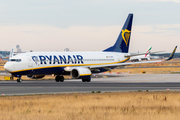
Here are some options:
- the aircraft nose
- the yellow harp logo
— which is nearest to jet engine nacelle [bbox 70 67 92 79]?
the aircraft nose

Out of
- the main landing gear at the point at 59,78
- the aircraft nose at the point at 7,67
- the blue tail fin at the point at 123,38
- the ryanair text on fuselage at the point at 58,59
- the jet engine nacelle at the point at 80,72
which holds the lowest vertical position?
the main landing gear at the point at 59,78

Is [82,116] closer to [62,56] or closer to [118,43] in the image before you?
[62,56]

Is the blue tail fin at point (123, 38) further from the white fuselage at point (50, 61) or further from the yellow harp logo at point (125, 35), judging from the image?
the white fuselage at point (50, 61)

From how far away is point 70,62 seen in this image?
52781mm

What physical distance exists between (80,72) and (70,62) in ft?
11.1

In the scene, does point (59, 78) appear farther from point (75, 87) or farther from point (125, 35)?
point (125, 35)

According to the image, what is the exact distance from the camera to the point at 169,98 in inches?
1049

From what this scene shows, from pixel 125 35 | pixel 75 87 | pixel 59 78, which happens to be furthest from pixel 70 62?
pixel 125 35

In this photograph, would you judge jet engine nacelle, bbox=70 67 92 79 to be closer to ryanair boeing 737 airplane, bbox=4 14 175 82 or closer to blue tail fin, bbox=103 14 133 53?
ryanair boeing 737 airplane, bbox=4 14 175 82

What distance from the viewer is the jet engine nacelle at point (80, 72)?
50.2 metres

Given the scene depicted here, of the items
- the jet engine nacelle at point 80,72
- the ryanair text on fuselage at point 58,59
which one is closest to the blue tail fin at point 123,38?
the ryanair text on fuselage at point 58,59

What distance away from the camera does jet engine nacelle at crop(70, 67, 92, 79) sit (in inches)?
1978

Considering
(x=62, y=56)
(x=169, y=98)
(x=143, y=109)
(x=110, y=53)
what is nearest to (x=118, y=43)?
(x=110, y=53)

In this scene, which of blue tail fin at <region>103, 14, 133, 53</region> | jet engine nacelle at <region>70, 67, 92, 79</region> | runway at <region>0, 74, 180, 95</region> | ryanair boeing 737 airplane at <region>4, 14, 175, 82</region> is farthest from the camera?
blue tail fin at <region>103, 14, 133, 53</region>
